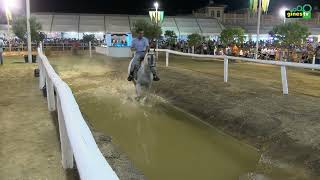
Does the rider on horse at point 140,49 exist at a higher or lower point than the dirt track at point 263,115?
higher

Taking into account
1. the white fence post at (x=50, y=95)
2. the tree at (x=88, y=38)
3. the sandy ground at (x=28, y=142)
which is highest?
the tree at (x=88, y=38)

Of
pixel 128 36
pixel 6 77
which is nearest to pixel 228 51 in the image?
pixel 128 36

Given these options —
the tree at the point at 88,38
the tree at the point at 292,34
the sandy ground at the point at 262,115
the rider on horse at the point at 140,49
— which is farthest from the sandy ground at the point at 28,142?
the tree at the point at 88,38

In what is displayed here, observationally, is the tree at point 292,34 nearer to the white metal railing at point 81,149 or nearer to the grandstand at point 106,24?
the grandstand at point 106,24

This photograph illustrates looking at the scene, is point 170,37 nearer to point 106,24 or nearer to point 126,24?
point 126,24

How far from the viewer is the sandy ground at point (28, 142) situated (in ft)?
16.4

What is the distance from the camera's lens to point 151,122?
917 cm

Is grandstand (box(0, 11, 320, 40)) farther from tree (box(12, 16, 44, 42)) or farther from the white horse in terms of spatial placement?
the white horse

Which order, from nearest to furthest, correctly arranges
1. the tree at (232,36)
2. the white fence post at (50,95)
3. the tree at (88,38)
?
the white fence post at (50,95)
the tree at (232,36)
the tree at (88,38)

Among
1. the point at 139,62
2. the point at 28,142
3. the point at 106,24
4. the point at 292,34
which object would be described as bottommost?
→ the point at 28,142

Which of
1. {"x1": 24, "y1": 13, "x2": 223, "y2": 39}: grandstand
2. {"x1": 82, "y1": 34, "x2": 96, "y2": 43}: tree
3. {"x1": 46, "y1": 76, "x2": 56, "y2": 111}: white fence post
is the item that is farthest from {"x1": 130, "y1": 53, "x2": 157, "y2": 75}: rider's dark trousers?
{"x1": 24, "y1": 13, "x2": 223, "y2": 39}: grandstand

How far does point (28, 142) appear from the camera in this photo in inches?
250

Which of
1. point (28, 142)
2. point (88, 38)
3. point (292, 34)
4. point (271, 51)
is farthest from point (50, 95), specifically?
point (88, 38)

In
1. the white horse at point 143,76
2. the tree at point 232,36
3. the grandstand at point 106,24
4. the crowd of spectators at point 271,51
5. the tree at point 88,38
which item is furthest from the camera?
the grandstand at point 106,24
